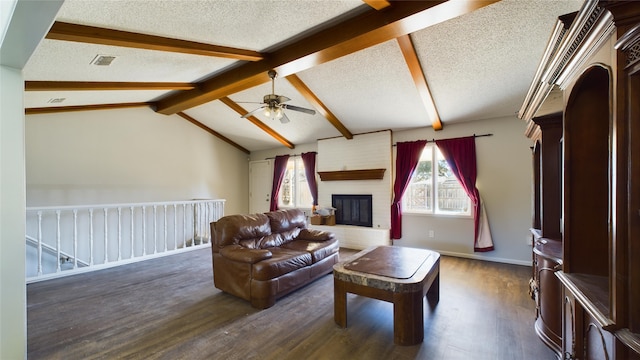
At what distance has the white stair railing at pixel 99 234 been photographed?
4070 mm

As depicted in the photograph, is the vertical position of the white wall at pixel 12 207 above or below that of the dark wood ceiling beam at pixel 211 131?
below

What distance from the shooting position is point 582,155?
1644 millimetres

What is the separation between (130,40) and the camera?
2615 mm

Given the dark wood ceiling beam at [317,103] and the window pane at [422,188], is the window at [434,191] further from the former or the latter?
the dark wood ceiling beam at [317,103]

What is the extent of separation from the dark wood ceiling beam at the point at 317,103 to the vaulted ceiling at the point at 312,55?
2cm

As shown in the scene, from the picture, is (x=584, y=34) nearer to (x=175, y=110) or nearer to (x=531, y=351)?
(x=531, y=351)

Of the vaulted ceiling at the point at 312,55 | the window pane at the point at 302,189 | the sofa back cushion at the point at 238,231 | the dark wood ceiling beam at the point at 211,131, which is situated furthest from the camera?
the window pane at the point at 302,189

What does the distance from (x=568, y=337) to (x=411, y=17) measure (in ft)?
9.01

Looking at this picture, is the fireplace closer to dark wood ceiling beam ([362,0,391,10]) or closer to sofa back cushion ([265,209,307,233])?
sofa back cushion ([265,209,307,233])

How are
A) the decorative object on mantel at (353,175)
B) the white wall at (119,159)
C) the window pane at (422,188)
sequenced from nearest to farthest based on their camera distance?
the white wall at (119,159)
the window pane at (422,188)
the decorative object on mantel at (353,175)

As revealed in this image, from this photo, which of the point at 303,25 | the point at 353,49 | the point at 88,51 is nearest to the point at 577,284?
the point at 353,49

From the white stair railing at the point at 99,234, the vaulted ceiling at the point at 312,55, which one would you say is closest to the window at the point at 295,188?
the white stair railing at the point at 99,234

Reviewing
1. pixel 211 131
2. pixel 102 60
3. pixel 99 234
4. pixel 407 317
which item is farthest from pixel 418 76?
pixel 99 234

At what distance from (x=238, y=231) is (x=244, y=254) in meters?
0.51
